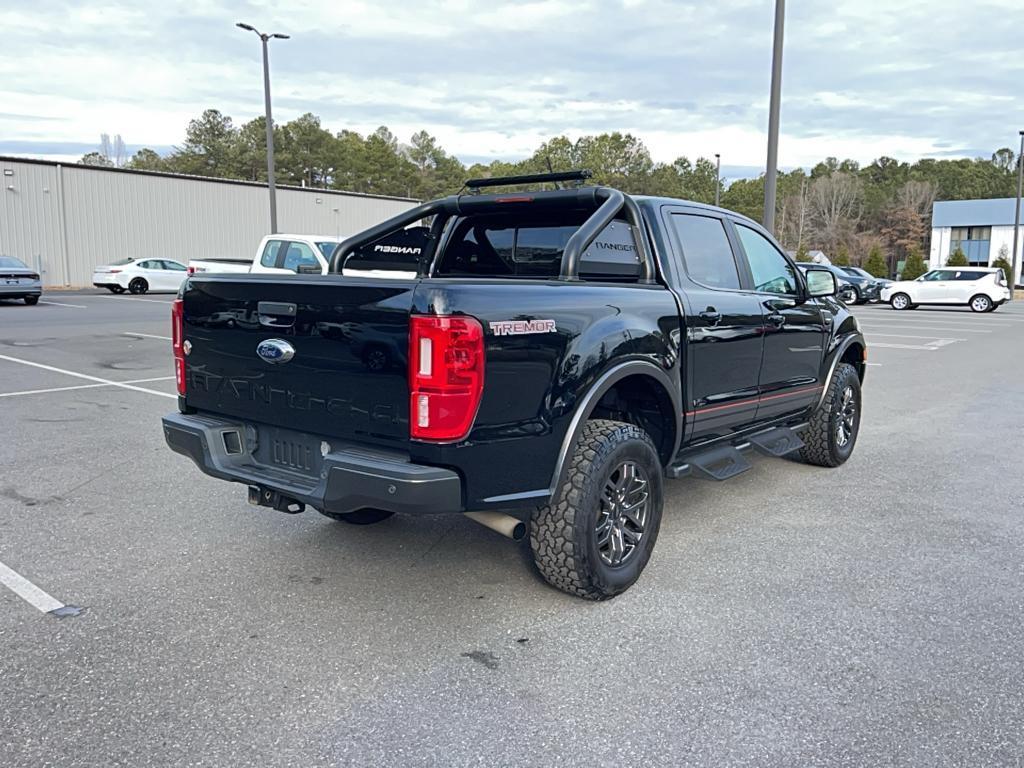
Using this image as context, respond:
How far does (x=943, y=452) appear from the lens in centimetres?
706

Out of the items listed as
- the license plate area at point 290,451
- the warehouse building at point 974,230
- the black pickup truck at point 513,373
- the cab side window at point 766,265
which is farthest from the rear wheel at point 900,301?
the warehouse building at point 974,230

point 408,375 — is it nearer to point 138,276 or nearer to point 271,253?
point 271,253

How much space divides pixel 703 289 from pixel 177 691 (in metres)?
3.27

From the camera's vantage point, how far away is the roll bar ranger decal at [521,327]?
329 centimetres

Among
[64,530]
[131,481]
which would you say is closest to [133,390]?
[131,481]

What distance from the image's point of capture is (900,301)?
29.8m

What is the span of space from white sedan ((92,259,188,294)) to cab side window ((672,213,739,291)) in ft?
90.1

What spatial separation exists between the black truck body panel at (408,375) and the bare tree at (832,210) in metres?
75.8

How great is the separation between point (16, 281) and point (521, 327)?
2409 centimetres

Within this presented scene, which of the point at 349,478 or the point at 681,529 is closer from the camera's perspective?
the point at 349,478

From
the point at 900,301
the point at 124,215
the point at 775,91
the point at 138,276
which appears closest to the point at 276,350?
the point at 775,91

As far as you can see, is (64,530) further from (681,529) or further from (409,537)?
(681,529)

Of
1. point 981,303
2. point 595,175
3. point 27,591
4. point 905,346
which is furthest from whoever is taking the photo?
point 595,175

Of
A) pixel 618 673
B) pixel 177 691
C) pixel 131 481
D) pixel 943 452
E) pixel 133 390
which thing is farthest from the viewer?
pixel 133 390
